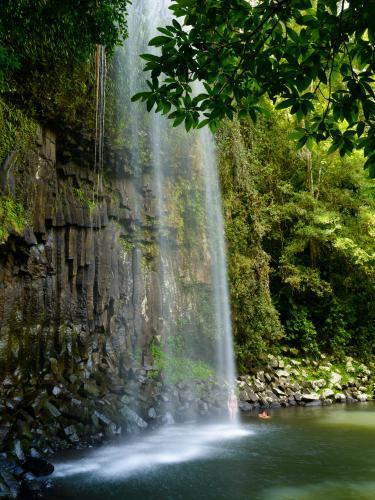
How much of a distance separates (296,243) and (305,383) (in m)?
4.84

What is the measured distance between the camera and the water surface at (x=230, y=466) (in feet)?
17.9

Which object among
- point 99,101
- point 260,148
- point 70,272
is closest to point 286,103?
point 70,272

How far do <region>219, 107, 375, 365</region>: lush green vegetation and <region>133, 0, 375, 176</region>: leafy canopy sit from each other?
34.3 ft

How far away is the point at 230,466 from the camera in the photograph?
6570 mm

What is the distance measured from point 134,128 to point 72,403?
7501 millimetres

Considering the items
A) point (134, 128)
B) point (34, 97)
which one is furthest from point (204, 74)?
point (134, 128)

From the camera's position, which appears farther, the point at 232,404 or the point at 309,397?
the point at 309,397

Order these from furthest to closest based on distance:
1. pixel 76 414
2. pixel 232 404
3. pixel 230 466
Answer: pixel 232 404
pixel 76 414
pixel 230 466

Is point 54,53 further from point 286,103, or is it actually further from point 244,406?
point 244,406

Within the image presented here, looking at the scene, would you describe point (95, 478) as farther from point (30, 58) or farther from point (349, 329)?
point (349, 329)

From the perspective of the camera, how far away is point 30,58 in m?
9.12

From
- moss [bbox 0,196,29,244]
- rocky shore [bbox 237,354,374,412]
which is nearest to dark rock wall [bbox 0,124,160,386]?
moss [bbox 0,196,29,244]

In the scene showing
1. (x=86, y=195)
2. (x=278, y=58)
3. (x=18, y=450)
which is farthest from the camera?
(x=86, y=195)

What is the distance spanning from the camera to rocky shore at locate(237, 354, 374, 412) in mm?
12109
